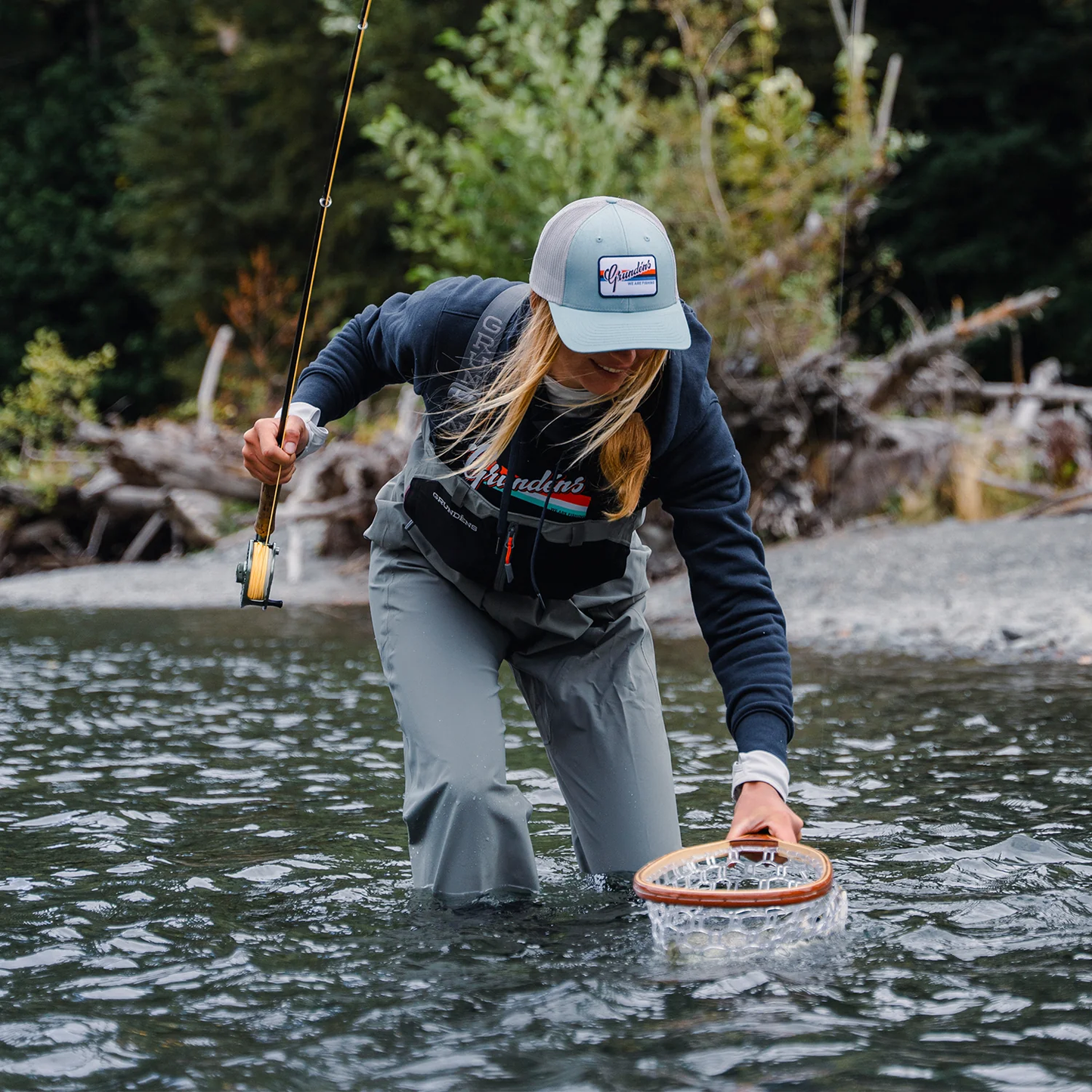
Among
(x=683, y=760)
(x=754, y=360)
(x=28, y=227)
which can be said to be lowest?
(x=683, y=760)

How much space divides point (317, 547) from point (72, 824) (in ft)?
35.4

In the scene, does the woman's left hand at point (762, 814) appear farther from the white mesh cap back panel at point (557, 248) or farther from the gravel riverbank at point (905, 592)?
the gravel riverbank at point (905, 592)

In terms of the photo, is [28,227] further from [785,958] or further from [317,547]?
[785,958]

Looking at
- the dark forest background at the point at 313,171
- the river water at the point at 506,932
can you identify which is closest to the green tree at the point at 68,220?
the dark forest background at the point at 313,171

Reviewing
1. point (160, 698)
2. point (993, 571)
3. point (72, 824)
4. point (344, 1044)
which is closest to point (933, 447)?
point (993, 571)

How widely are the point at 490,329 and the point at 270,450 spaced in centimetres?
62

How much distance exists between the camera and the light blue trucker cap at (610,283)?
3127mm

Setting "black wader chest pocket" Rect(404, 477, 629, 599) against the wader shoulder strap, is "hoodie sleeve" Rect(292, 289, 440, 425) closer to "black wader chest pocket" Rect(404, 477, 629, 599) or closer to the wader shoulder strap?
the wader shoulder strap

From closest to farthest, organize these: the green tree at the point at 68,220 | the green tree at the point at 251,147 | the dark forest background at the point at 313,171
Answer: the dark forest background at the point at 313,171 → the green tree at the point at 251,147 → the green tree at the point at 68,220

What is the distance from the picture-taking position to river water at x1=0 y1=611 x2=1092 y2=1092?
280 centimetres

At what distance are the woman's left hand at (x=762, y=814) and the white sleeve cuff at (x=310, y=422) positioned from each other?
1.38m

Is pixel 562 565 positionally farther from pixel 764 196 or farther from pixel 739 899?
pixel 764 196

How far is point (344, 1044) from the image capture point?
289 cm

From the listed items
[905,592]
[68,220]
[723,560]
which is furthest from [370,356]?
[68,220]
